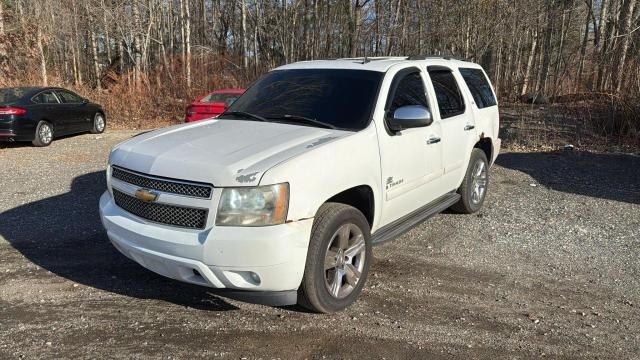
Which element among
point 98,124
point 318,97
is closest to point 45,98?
point 98,124

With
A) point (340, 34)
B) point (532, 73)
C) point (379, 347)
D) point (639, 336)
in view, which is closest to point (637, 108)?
point (639, 336)

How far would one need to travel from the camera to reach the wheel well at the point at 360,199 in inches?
153

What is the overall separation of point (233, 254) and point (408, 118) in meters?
1.88

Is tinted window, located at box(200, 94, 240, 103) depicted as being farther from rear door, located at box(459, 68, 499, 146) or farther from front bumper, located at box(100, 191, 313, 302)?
front bumper, located at box(100, 191, 313, 302)

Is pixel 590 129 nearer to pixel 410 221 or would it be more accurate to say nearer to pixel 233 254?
pixel 410 221

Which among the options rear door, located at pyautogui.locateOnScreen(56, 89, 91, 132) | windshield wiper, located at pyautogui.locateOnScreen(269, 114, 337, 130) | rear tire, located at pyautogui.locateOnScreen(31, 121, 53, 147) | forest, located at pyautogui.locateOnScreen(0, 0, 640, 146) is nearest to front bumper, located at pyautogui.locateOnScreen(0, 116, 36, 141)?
rear tire, located at pyautogui.locateOnScreen(31, 121, 53, 147)

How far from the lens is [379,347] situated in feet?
10.9

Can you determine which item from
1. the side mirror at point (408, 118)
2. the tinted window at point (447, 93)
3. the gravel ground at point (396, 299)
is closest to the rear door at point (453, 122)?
the tinted window at point (447, 93)

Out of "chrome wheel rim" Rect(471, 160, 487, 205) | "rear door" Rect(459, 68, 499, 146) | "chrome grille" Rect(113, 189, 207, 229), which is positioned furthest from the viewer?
"chrome wheel rim" Rect(471, 160, 487, 205)

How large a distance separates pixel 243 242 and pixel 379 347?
1.15 m

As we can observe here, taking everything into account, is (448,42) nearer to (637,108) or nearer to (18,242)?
(637,108)

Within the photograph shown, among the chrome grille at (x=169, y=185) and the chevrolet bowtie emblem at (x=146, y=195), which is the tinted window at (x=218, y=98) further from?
the chevrolet bowtie emblem at (x=146, y=195)

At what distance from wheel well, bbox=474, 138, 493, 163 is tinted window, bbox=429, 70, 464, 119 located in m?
0.87

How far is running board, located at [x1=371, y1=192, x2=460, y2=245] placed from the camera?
165 inches
